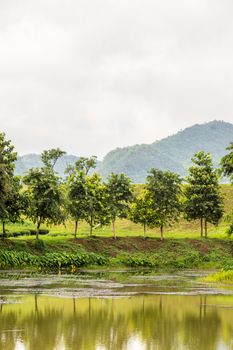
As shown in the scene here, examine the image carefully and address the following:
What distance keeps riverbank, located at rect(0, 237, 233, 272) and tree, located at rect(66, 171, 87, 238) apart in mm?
2967

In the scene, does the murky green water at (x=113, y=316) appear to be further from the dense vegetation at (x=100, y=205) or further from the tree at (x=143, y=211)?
the tree at (x=143, y=211)

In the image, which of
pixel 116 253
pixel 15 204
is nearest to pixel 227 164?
pixel 15 204

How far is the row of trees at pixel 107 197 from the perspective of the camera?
55.4 m

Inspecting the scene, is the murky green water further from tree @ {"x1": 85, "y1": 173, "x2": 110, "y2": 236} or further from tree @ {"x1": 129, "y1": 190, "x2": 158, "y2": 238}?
tree @ {"x1": 129, "y1": 190, "x2": 158, "y2": 238}

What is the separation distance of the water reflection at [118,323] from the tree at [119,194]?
39142 mm

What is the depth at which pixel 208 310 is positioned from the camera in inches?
937

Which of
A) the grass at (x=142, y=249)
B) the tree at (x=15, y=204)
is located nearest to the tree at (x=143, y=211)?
the grass at (x=142, y=249)

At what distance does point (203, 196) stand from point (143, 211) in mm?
8695

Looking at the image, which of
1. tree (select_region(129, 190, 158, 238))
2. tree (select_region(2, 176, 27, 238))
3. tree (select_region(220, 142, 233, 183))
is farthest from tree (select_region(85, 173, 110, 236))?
tree (select_region(220, 142, 233, 183))

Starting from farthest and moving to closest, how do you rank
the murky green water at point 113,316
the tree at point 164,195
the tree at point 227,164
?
the tree at point 164,195, the tree at point 227,164, the murky green water at point 113,316

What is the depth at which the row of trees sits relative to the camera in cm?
Answer: 5544

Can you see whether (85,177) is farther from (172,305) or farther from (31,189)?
(172,305)

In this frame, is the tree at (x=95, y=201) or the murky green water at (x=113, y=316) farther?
the tree at (x=95, y=201)

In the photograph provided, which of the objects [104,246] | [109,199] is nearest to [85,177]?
[109,199]
